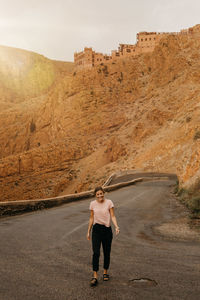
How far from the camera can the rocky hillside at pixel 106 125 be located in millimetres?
45844

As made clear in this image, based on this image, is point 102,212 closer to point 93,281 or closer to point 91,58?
point 93,281

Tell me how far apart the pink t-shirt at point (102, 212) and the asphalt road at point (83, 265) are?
0.94 meters

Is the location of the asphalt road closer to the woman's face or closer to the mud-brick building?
the woman's face

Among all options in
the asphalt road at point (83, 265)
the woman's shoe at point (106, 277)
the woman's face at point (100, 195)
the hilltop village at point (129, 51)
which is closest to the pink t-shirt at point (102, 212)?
the woman's face at point (100, 195)

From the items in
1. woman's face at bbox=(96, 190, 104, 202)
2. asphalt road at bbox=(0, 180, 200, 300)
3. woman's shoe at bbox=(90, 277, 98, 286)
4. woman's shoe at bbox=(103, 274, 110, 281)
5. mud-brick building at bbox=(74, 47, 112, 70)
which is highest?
mud-brick building at bbox=(74, 47, 112, 70)

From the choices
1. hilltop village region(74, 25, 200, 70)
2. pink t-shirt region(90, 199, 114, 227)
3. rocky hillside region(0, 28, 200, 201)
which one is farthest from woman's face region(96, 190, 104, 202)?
hilltop village region(74, 25, 200, 70)

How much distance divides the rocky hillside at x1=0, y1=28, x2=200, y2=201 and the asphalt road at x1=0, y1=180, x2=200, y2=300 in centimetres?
3006

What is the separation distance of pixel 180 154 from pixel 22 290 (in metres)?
36.9

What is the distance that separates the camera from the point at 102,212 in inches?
181

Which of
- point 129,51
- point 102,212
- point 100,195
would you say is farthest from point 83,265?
point 129,51

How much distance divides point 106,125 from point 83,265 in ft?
196

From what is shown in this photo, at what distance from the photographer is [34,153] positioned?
2292 inches

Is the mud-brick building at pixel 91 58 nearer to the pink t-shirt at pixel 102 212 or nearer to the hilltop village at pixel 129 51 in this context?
the hilltop village at pixel 129 51

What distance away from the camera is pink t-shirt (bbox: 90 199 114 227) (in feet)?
15.0
